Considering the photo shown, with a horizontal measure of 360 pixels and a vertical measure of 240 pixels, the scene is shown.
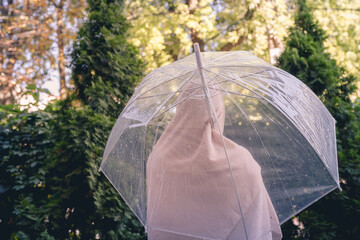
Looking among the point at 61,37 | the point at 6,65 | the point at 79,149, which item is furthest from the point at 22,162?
the point at 6,65

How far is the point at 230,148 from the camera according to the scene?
2285 mm

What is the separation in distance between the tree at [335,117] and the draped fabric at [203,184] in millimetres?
2015

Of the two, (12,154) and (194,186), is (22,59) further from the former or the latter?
(194,186)

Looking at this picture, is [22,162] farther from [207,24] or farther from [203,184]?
[207,24]

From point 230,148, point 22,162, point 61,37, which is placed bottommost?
point 22,162

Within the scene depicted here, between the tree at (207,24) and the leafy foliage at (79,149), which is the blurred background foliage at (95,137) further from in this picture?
the tree at (207,24)

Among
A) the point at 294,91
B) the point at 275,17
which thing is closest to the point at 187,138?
the point at 294,91

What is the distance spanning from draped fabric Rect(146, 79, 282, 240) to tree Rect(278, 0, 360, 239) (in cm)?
201

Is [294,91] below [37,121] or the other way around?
the other way around

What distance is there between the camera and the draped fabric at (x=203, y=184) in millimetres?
2184

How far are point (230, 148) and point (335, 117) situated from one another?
9.19 ft

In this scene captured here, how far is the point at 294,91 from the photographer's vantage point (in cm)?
233

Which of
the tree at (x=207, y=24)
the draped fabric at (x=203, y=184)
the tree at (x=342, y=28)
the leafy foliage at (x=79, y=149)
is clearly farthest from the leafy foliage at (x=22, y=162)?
the tree at (x=342, y=28)

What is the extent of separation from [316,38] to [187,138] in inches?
144
